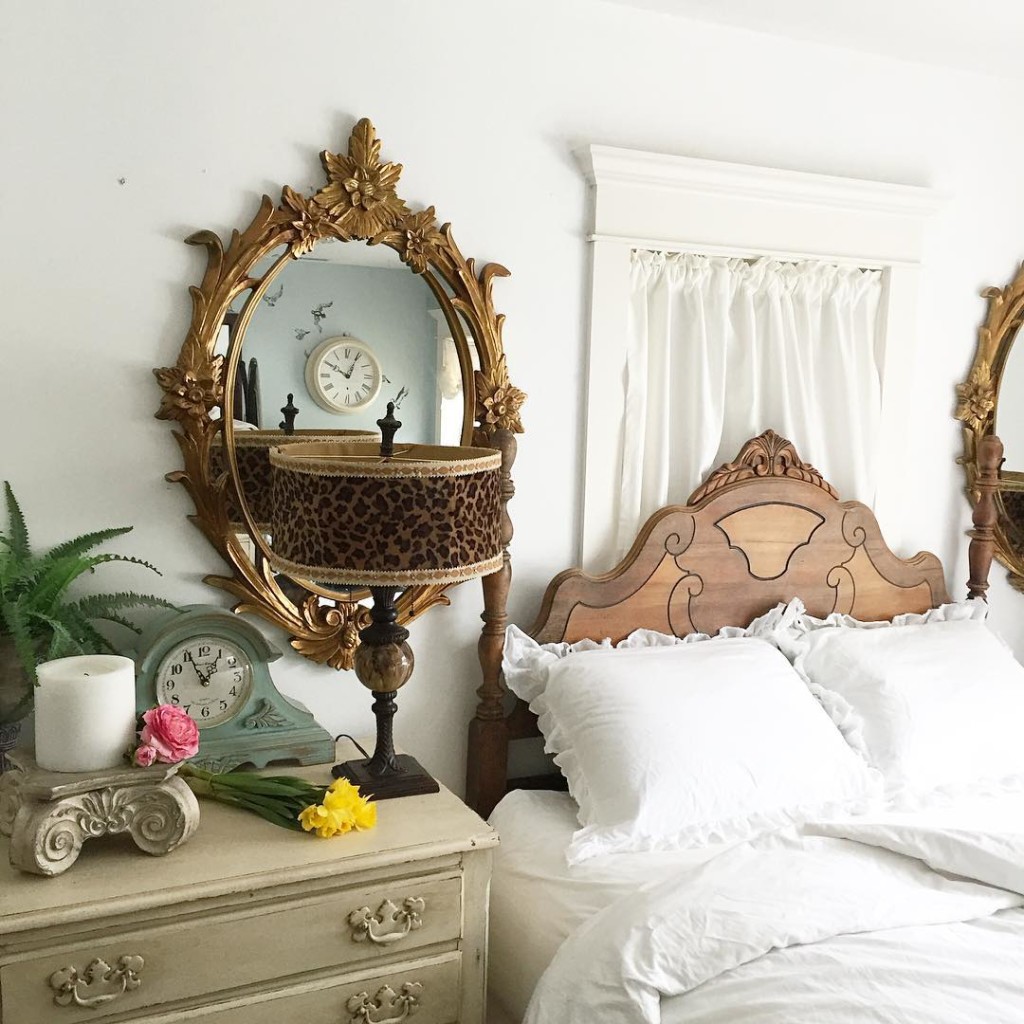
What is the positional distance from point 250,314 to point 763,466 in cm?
125

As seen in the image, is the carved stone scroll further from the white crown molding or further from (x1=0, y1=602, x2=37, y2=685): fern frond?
the white crown molding

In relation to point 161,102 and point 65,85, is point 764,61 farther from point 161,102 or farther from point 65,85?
point 65,85

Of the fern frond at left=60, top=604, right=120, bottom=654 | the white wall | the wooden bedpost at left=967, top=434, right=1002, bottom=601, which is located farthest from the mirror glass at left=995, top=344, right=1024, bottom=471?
the fern frond at left=60, top=604, right=120, bottom=654

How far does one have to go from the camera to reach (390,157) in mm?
2105

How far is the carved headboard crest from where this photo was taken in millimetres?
2443

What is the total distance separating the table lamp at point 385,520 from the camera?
1.66m

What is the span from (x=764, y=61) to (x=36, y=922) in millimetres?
2280

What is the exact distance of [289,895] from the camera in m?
1.58

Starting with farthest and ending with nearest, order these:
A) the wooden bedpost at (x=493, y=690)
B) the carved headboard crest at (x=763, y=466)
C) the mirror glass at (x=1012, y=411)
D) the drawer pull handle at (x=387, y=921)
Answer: the mirror glass at (x=1012, y=411) < the carved headboard crest at (x=763, y=466) < the wooden bedpost at (x=493, y=690) < the drawer pull handle at (x=387, y=921)

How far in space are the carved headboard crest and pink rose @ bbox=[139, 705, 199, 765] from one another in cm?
130

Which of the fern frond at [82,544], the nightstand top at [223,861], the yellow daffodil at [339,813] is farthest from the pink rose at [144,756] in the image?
the fern frond at [82,544]

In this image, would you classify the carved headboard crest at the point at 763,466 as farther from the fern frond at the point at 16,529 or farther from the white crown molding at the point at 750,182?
the fern frond at the point at 16,529

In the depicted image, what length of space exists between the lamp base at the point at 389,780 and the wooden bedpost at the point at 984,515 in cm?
167

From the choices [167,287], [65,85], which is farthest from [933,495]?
[65,85]
